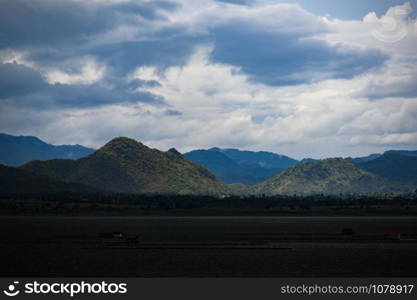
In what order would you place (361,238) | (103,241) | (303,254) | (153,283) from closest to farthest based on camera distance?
1. (153,283)
2. (303,254)
3. (103,241)
4. (361,238)

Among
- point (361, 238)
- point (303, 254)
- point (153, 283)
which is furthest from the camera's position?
point (361, 238)

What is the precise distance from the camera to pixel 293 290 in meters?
68.2

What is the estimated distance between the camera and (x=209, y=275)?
3206 inches

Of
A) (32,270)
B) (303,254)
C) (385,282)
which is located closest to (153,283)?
(32,270)

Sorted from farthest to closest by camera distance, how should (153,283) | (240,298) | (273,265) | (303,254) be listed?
(303,254)
(273,265)
(153,283)
(240,298)

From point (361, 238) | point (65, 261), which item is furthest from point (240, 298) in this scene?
point (361, 238)

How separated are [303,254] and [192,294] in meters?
46.5

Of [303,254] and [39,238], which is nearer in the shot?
[303,254]

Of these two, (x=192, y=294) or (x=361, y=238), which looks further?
(x=361, y=238)

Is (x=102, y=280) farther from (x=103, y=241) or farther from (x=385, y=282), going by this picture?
(x=103, y=241)

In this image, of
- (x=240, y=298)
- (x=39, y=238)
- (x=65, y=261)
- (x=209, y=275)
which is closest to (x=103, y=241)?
(x=39, y=238)

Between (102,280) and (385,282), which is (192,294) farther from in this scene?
(385,282)

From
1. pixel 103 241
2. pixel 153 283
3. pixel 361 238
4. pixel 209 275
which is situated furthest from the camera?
pixel 361 238

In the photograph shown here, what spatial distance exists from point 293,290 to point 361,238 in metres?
83.1
